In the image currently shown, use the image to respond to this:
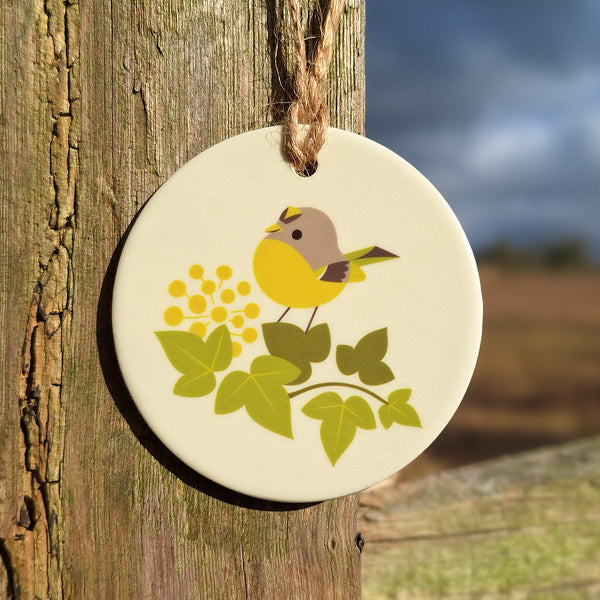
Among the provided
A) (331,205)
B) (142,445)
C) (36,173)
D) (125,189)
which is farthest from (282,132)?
(142,445)

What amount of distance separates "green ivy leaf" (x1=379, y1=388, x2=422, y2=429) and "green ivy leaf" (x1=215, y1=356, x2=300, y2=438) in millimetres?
128

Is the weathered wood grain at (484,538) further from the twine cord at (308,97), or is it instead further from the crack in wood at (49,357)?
the twine cord at (308,97)

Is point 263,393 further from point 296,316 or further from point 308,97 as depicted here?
point 308,97

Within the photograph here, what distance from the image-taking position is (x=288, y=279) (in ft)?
2.52

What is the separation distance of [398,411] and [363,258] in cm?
21

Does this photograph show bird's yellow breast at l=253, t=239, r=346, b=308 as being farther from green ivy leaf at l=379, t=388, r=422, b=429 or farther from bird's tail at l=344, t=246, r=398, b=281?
green ivy leaf at l=379, t=388, r=422, b=429

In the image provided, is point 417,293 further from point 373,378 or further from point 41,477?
point 41,477

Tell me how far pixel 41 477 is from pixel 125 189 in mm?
392

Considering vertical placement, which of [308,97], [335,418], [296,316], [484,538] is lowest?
[484,538]

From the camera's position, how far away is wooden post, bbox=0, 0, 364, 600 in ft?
2.45

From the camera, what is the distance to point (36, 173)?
750 mm

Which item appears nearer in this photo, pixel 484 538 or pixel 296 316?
pixel 296 316

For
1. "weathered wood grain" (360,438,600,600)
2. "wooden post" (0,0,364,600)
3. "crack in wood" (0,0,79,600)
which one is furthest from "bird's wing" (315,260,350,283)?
"weathered wood grain" (360,438,600,600)

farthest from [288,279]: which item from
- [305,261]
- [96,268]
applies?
[96,268]
